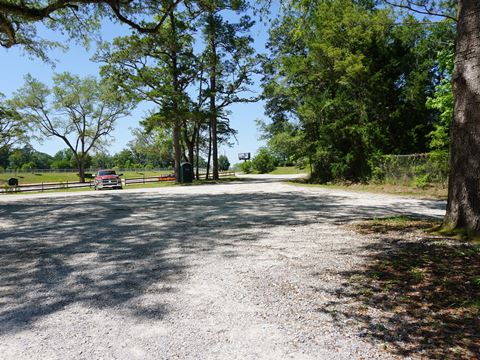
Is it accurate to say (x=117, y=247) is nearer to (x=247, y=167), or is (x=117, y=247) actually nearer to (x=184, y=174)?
(x=184, y=174)

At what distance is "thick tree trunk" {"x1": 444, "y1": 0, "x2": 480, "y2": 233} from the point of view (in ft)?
16.5

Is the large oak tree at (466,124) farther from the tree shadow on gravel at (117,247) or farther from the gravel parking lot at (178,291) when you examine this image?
the tree shadow on gravel at (117,247)

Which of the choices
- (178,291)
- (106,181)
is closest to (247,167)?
(106,181)

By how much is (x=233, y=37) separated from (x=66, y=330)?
29.3m

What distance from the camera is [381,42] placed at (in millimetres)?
18781

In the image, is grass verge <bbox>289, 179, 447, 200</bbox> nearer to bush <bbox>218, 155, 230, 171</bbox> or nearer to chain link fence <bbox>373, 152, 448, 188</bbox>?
chain link fence <bbox>373, 152, 448, 188</bbox>

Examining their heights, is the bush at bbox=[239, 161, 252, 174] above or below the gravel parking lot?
above

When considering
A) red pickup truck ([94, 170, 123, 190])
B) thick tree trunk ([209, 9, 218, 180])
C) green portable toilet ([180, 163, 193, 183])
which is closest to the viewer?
red pickup truck ([94, 170, 123, 190])

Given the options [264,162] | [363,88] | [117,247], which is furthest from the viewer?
[264,162]

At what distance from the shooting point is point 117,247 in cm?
560

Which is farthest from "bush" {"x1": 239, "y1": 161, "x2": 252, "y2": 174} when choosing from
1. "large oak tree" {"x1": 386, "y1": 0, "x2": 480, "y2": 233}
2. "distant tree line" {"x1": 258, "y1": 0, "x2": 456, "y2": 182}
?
"large oak tree" {"x1": 386, "y1": 0, "x2": 480, "y2": 233}

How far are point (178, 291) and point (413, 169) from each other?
1482 centimetres

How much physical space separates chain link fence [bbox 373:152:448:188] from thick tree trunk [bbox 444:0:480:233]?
996 centimetres

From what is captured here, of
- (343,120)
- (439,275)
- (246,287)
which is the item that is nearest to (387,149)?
(343,120)
